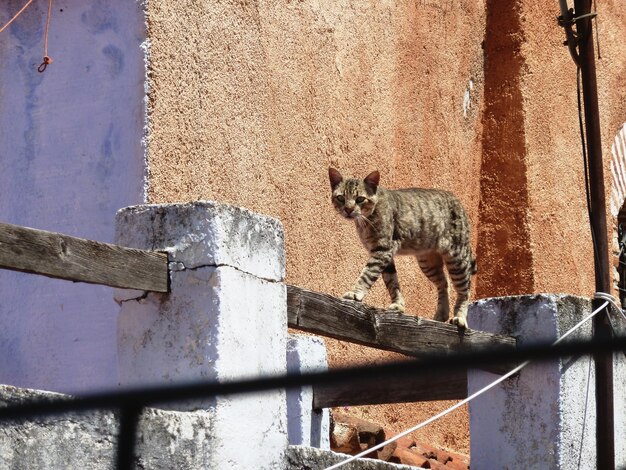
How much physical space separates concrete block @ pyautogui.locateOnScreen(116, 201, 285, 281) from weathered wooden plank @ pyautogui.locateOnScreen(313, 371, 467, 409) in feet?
4.96

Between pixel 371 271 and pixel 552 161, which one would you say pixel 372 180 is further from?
pixel 552 161

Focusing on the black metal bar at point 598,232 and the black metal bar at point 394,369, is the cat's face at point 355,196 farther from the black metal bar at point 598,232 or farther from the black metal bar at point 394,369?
the black metal bar at point 394,369

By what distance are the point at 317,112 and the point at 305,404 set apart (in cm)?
236

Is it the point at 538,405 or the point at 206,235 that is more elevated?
the point at 206,235

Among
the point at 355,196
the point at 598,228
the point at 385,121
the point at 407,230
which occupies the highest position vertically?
the point at 385,121

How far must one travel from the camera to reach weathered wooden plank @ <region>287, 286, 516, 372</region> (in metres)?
4.18

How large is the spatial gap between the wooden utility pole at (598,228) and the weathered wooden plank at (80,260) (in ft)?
6.47

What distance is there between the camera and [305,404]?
214 inches

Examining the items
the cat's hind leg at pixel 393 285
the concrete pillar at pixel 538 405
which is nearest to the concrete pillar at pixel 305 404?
the cat's hind leg at pixel 393 285

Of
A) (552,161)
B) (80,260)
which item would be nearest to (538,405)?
(80,260)

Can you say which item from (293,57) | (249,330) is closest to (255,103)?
(293,57)

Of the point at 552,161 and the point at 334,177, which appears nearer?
the point at 334,177

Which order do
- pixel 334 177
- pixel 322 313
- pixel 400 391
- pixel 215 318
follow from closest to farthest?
pixel 215 318 < pixel 322 313 < pixel 400 391 < pixel 334 177

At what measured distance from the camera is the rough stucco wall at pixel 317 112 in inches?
240
